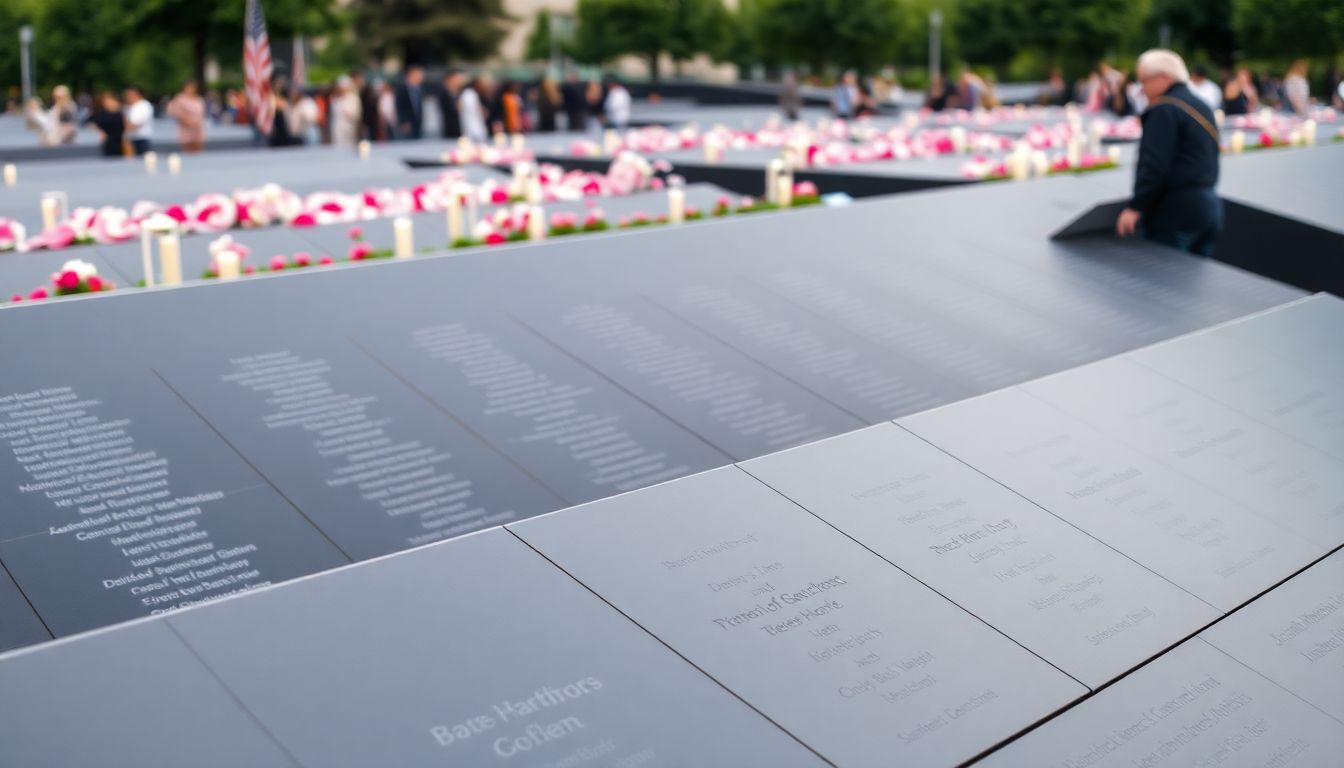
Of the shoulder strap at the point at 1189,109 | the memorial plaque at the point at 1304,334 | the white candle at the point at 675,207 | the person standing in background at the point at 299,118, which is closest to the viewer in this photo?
the memorial plaque at the point at 1304,334

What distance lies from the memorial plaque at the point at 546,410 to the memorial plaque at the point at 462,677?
147cm

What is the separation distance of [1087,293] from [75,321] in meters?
3.96

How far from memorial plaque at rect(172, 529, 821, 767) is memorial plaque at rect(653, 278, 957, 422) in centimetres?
233

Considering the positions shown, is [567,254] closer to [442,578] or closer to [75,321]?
[75,321]

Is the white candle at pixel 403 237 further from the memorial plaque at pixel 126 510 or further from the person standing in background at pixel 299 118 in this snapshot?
the person standing in background at pixel 299 118

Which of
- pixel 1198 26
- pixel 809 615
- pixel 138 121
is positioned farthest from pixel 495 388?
pixel 1198 26

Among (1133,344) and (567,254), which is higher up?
(567,254)

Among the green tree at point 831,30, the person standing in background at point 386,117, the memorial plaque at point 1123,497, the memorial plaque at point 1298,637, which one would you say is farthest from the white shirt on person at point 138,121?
the green tree at point 831,30

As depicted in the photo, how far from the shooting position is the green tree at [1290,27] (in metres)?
34.8

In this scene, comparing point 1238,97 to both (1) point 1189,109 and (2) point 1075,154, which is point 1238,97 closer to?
(2) point 1075,154

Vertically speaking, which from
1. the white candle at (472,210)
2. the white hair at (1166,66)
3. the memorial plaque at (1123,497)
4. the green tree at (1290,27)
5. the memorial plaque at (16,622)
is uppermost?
the green tree at (1290,27)

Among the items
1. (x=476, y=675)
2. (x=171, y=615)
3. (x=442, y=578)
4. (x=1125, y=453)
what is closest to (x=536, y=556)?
(x=442, y=578)

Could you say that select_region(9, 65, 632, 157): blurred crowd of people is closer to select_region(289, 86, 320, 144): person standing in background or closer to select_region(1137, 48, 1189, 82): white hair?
select_region(289, 86, 320, 144): person standing in background

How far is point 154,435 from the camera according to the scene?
3.52 metres
